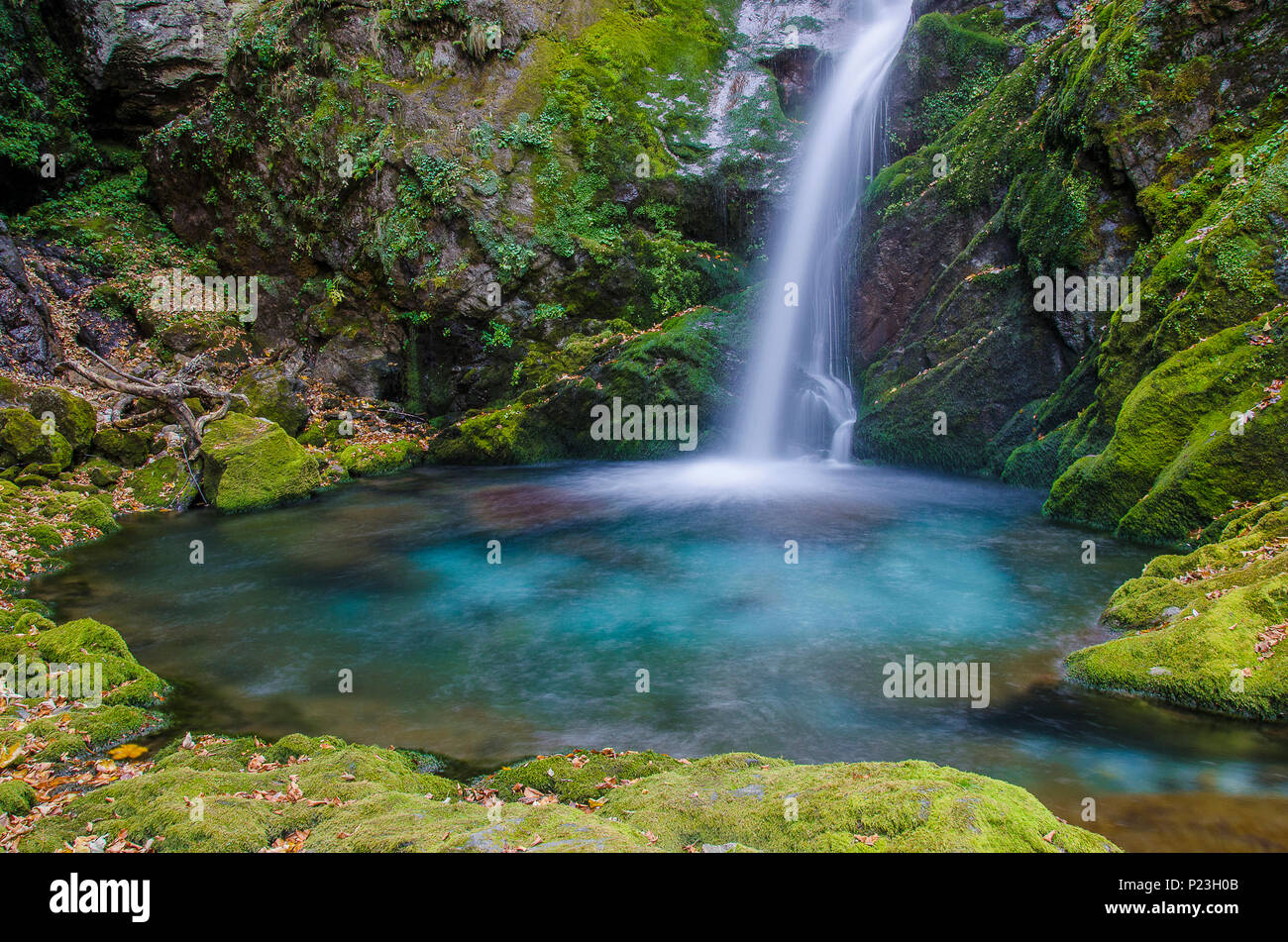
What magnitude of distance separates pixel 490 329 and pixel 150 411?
7975 millimetres

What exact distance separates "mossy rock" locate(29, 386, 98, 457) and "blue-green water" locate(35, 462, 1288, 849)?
314 cm

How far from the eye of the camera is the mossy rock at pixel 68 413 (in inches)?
564

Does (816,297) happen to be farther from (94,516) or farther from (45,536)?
(45,536)

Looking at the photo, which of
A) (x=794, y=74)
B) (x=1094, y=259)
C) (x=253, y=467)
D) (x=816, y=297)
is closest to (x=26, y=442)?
(x=253, y=467)

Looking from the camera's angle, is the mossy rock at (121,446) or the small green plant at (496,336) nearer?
the mossy rock at (121,446)

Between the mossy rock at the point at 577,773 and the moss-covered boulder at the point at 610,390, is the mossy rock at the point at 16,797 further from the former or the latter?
the moss-covered boulder at the point at 610,390

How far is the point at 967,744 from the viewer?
17.3ft

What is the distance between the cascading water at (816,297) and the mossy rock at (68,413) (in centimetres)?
1403

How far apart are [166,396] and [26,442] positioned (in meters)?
2.40

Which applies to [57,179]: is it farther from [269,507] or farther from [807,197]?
[807,197]

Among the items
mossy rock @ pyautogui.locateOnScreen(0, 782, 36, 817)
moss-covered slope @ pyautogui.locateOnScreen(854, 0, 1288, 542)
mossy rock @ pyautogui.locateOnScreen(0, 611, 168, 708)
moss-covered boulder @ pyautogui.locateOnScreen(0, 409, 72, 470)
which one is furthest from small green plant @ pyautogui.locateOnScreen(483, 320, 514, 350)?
mossy rock @ pyautogui.locateOnScreen(0, 782, 36, 817)

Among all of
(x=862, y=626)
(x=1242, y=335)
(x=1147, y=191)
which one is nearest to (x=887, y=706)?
(x=862, y=626)

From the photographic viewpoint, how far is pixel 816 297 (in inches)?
718

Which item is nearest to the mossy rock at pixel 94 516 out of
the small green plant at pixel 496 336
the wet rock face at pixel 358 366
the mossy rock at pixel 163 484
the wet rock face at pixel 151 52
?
the mossy rock at pixel 163 484
